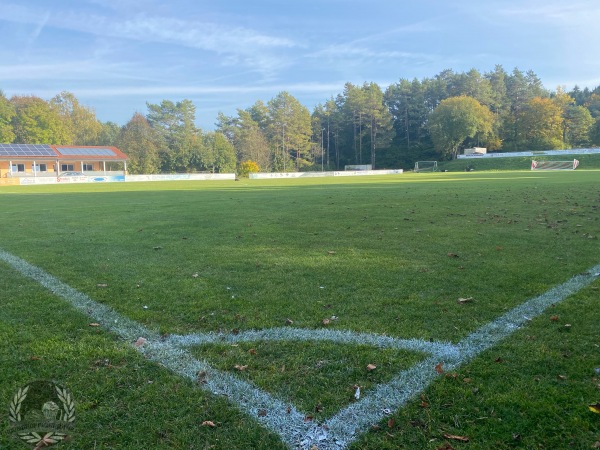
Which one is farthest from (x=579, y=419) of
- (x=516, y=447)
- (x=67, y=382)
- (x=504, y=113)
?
(x=504, y=113)

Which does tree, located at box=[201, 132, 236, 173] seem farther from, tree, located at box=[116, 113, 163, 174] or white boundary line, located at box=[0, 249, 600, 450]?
white boundary line, located at box=[0, 249, 600, 450]

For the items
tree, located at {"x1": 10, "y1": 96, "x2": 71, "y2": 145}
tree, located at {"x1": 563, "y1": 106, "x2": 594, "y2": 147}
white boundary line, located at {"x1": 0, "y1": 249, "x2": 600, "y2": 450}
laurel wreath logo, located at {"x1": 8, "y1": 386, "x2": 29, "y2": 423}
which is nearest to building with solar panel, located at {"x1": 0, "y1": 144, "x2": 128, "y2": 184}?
tree, located at {"x1": 10, "y1": 96, "x2": 71, "y2": 145}

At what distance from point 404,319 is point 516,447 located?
73.3 inches

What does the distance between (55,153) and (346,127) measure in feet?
222

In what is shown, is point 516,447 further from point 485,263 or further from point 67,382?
point 485,263

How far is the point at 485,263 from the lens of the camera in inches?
248

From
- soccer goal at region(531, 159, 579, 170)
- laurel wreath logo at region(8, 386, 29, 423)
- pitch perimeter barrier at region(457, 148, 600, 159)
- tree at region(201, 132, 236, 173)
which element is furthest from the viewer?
tree at region(201, 132, 236, 173)

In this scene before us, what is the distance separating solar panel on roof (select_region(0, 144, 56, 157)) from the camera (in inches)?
2448

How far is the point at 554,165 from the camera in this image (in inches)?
2591

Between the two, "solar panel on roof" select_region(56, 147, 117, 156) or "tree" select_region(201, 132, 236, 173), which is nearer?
"solar panel on roof" select_region(56, 147, 117, 156)

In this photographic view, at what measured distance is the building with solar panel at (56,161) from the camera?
61.7 meters

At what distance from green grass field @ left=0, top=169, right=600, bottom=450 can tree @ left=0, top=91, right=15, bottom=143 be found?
276ft

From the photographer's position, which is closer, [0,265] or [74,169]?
[0,265]

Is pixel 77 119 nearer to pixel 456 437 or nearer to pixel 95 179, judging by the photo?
pixel 95 179
